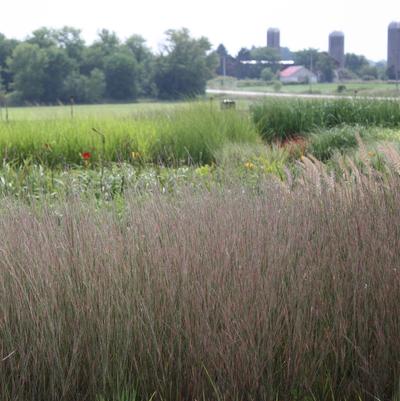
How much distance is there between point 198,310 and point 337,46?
9721 cm

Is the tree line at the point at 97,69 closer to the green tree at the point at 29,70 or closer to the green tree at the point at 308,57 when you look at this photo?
the green tree at the point at 29,70

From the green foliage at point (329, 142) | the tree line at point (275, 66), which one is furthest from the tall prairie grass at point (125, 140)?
the tree line at point (275, 66)

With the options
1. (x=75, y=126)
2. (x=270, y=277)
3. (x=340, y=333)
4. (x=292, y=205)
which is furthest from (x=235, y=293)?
(x=75, y=126)

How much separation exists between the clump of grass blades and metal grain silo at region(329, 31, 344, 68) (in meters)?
78.0

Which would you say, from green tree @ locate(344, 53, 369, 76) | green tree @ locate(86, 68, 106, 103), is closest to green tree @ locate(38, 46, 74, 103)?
green tree @ locate(86, 68, 106, 103)

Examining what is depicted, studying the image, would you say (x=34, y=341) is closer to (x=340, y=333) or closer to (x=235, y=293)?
(x=235, y=293)

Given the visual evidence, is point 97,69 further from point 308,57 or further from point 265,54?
point 308,57

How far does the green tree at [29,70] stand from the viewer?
53.0 meters

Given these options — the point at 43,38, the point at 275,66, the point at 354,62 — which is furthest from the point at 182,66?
the point at 354,62

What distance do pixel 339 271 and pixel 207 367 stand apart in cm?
80

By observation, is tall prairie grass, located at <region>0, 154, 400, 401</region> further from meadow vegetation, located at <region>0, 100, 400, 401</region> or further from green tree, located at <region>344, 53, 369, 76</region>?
green tree, located at <region>344, 53, 369, 76</region>

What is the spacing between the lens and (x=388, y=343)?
2824mm

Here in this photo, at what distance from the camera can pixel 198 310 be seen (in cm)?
264

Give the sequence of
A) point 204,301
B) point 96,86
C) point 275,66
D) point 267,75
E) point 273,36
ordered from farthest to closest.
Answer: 1. point 273,36
2. point 275,66
3. point 267,75
4. point 96,86
5. point 204,301
